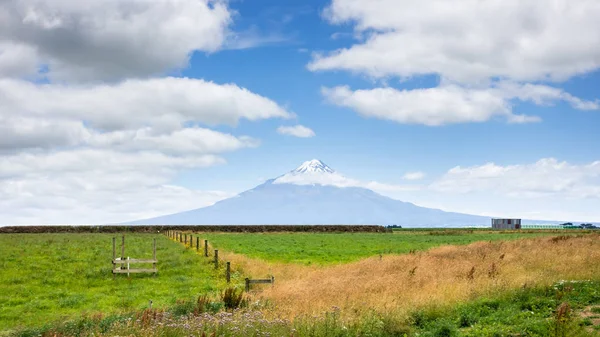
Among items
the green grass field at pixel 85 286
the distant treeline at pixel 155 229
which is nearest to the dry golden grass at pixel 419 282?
the green grass field at pixel 85 286

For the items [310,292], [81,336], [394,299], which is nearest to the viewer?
[81,336]

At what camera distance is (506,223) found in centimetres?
18650

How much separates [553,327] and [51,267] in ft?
108

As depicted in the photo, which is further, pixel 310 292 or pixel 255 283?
pixel 255 283

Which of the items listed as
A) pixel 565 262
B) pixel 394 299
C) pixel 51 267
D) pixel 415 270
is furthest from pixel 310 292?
pixel 51 267

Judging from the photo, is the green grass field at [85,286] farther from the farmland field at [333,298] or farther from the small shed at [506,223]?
the small shed at [506,223]

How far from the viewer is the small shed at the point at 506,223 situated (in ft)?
595

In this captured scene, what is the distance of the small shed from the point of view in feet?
595

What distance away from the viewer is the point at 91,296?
26.1 metres

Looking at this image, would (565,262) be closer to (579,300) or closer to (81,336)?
(579,300)

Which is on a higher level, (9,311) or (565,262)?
(565,262)

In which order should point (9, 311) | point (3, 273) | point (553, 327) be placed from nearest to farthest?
point (553, 327)
point (9, 311)
point (3, 273)

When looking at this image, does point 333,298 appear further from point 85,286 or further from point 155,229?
point 155,229

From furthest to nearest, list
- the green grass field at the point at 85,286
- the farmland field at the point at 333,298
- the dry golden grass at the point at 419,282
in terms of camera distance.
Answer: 1. the green grass field at the point at 85,286
2. the dry golden grass at the point at 419,282
3. the farmland field at the point at 333,298
